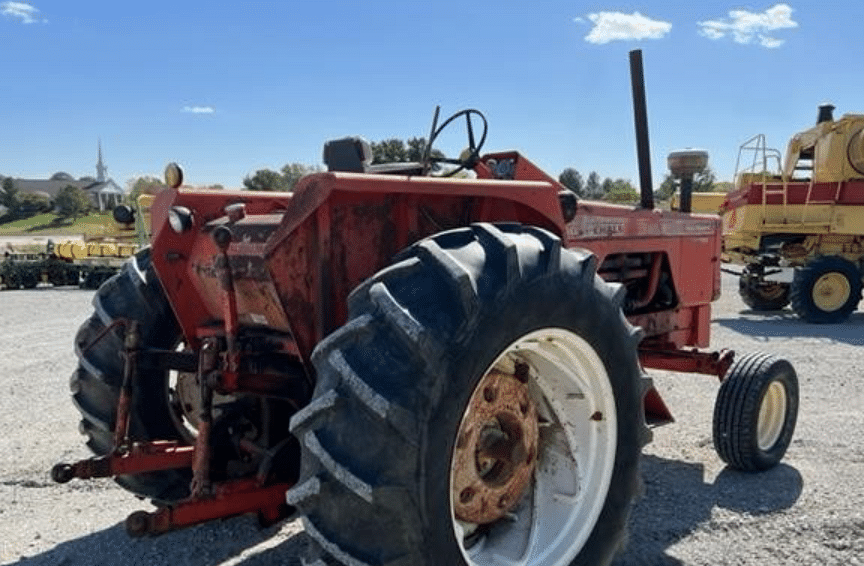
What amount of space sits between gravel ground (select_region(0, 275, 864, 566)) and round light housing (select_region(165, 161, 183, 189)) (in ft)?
5.27

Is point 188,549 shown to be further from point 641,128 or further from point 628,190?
point 628,190

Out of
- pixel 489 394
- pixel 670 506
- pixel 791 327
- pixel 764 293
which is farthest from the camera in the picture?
pixel 764 293

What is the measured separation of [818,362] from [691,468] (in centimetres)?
432

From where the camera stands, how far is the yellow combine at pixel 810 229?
11508mm

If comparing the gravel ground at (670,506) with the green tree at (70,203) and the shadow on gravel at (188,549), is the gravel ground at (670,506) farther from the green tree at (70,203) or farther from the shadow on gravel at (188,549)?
the green tree at (70,203)

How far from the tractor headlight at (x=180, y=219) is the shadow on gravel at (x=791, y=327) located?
8.87m

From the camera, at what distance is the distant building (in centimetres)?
8669

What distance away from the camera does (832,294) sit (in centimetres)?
1156

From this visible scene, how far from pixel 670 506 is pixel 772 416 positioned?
44.5 inches

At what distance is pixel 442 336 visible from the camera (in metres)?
2.07

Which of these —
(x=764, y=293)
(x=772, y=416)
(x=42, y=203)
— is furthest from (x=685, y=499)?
(x=42, y=203)

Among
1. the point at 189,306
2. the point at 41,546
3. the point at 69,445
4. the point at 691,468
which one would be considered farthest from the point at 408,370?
the point at 69,445

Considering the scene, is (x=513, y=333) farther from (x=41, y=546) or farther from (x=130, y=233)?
(x=130, y=233)

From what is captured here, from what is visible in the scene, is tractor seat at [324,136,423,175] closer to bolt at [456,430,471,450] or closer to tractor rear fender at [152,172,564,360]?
tractor rear fender at [152,172,564,360]
